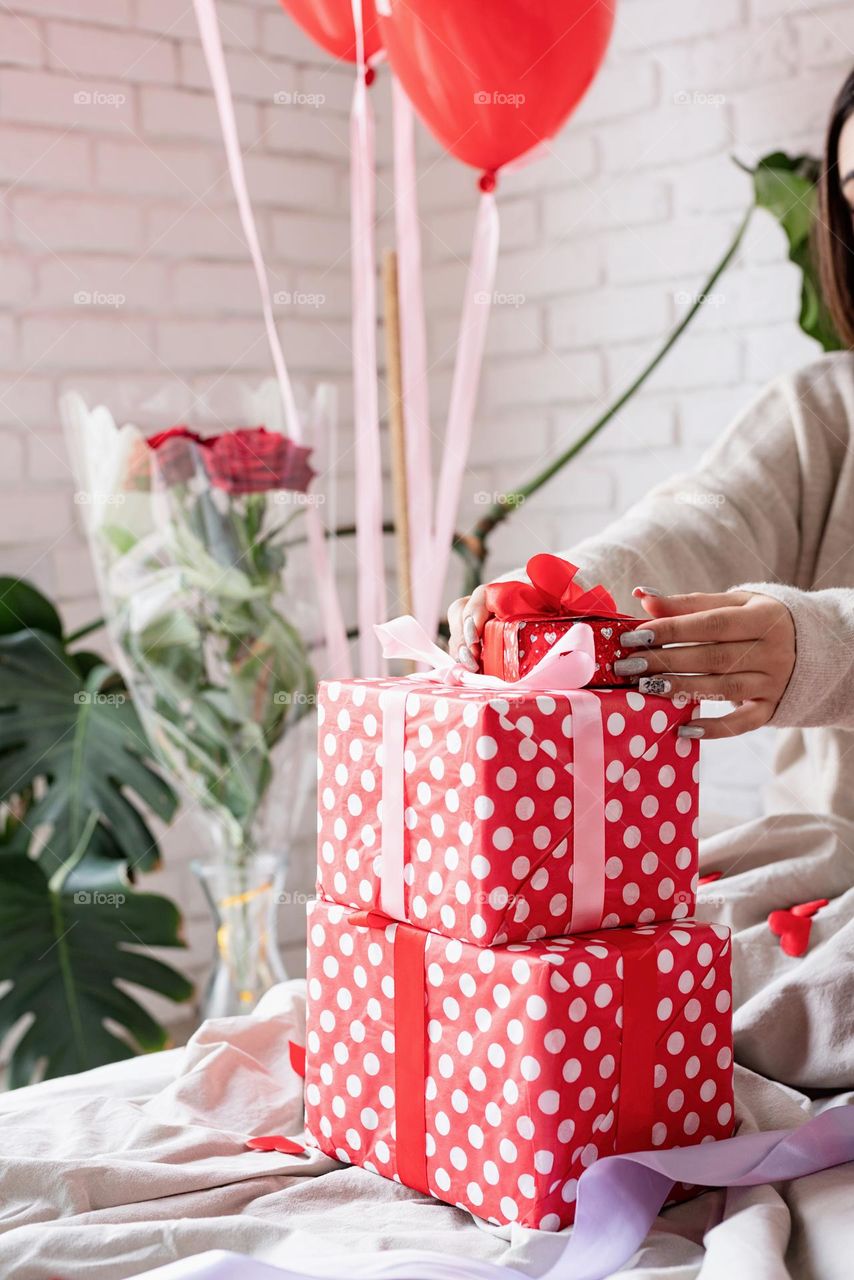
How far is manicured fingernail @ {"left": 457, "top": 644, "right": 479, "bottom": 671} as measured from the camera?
1020 mm

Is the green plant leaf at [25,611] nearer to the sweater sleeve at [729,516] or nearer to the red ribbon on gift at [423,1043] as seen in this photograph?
the sweater sleeve at [729,516]

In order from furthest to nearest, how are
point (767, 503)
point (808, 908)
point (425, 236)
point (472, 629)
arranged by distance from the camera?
point (425, 236)
point (767, 503)
point (808, 908)
point (472, 629)

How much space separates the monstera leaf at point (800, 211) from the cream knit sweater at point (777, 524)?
1.12 feet

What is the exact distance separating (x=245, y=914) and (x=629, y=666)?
1023 mm

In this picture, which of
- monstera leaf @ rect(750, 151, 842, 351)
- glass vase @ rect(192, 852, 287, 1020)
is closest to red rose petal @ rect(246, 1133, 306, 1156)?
glass vase @ rect(192, 852, 287, 1020)

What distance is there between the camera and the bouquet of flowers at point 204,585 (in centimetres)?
172

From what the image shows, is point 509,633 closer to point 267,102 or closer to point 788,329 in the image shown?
point 788,329

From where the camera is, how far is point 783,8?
2.04m

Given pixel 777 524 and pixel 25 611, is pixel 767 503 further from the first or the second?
pixel 25 611

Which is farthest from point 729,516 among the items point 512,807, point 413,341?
point 512,807

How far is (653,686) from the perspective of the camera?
0.92 metres

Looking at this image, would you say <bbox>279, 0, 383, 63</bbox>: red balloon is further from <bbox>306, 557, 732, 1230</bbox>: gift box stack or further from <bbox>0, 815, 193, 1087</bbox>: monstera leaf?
<bbox>0, 815, 193, 1087</bbox>: monstera leaf

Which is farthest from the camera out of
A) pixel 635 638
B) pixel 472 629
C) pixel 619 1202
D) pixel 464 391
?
pixel 464 391

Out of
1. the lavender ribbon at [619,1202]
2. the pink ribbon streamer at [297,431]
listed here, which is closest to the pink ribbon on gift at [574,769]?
the lavender ribbon at [619,1202]
